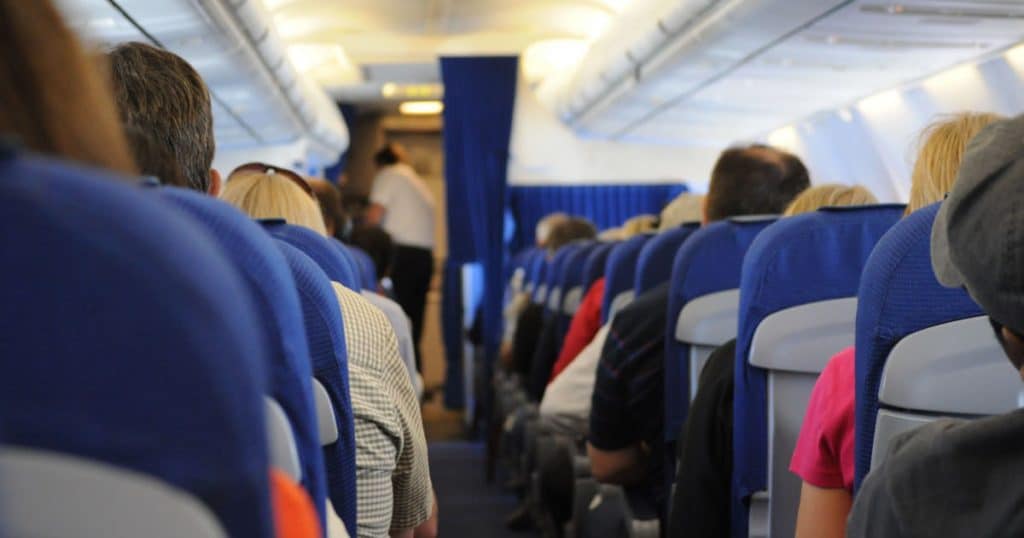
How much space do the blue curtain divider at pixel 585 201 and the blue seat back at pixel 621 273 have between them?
7.66 metres

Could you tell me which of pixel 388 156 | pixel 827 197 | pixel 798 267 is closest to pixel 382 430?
pixel 798 267

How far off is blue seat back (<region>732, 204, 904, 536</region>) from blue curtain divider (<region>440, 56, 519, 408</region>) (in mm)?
7286

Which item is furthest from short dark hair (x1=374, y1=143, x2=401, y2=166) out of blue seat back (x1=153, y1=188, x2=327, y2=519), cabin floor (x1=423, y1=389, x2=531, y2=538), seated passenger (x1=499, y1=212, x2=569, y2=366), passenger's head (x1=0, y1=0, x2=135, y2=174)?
passenger's head (x1=0, y1=0, x2=135, y2=174)

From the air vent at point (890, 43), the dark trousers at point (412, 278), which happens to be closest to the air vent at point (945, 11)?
the air vent at point (890, 43)

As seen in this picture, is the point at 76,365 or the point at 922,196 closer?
the point at 76,365

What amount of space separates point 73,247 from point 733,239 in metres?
2.99

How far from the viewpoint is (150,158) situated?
1319 millimetres

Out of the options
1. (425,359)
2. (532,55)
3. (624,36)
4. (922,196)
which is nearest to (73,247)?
(922,196)

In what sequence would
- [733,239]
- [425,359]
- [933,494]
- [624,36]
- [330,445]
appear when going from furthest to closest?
[425,359]
[624,36]
[733,239]
[330,445]
[933,494]

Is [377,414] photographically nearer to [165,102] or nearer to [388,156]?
[165,102]

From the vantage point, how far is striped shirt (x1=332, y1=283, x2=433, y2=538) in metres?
2.22

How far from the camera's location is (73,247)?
0.71m

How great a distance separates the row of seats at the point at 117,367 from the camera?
2.35ft

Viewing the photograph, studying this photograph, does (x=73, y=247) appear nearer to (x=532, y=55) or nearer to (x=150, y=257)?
(x=150, y=257)
